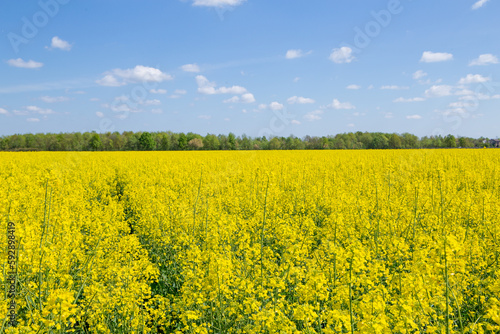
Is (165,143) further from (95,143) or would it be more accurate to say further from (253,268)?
(253,268)

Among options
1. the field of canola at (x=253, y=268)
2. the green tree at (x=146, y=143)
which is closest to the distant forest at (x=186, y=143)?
the green tree at (x=146, y=143)

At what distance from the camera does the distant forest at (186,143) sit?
70.2 meters

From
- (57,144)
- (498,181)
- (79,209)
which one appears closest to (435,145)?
(498,181)

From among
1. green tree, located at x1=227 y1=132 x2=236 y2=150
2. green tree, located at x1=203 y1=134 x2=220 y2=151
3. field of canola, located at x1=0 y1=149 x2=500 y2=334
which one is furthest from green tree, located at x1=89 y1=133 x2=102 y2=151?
field of canola, located at x1=0 y1=149 x2=500 y2=334

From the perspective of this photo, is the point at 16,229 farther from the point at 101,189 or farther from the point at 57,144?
the point at 57,144

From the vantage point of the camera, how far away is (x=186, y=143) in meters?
77.9

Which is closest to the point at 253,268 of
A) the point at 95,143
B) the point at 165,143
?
the point at 95,143

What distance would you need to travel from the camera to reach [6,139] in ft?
243

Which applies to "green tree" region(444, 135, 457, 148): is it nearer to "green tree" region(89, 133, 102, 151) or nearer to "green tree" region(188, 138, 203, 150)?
"green tree" region(188, 138, 203, 150)

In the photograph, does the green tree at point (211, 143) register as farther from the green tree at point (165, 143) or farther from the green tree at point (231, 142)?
the green tree at point (165, 143)

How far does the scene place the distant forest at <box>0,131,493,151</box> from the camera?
7025 centimetres

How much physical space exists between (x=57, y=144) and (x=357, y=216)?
77176mm

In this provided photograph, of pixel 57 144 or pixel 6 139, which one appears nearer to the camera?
pixel 57 144

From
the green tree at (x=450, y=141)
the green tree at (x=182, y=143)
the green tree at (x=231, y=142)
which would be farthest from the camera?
the green tree at (x=182, y=143)
